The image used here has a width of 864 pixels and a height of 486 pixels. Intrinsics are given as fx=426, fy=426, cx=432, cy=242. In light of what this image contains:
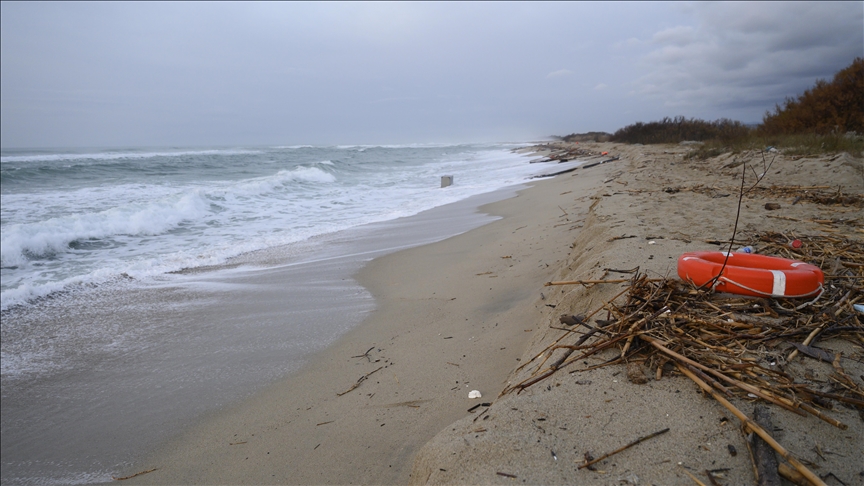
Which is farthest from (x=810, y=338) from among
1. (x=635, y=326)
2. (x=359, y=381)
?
(x=359, y=381)

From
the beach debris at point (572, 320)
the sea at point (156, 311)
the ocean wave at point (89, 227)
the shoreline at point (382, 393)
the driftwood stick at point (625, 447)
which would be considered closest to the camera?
the driftwood stick at point (625, 447)

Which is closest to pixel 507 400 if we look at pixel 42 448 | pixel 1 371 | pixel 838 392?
pixel 838 392

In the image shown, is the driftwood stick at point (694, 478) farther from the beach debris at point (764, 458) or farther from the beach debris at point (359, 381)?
the beach debris at point (359, 381)

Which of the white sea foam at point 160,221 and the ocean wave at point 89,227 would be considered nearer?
the white sea foam at point 160,221

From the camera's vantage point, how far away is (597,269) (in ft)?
9.91

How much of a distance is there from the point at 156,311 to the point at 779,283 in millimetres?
5371

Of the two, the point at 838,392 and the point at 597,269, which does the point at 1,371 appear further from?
the point at 838,392

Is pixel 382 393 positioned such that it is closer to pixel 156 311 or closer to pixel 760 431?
pixel 760 431

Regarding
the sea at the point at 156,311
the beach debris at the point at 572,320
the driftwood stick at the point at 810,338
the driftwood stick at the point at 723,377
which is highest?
the driftwood stick at the point at 810,338

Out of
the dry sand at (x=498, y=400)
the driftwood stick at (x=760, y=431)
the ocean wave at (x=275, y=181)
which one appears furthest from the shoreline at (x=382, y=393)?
the ocean wave at (x=275, y=181)

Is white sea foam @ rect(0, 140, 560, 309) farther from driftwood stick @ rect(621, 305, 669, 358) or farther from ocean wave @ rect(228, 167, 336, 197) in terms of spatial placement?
driftwood stick @ rect(621, 305, 669, 358)

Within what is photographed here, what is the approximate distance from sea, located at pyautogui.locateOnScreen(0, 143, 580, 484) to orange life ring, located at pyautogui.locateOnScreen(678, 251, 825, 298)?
276 cm

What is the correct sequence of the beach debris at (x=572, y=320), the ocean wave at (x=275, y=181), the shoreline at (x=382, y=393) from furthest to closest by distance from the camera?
1. the ocean wave at (x=275, y=181)
2. the beach debris at (x=572, y=320)
3. the shoreline at (x=382, y=393)

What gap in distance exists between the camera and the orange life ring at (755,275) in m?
2.08
